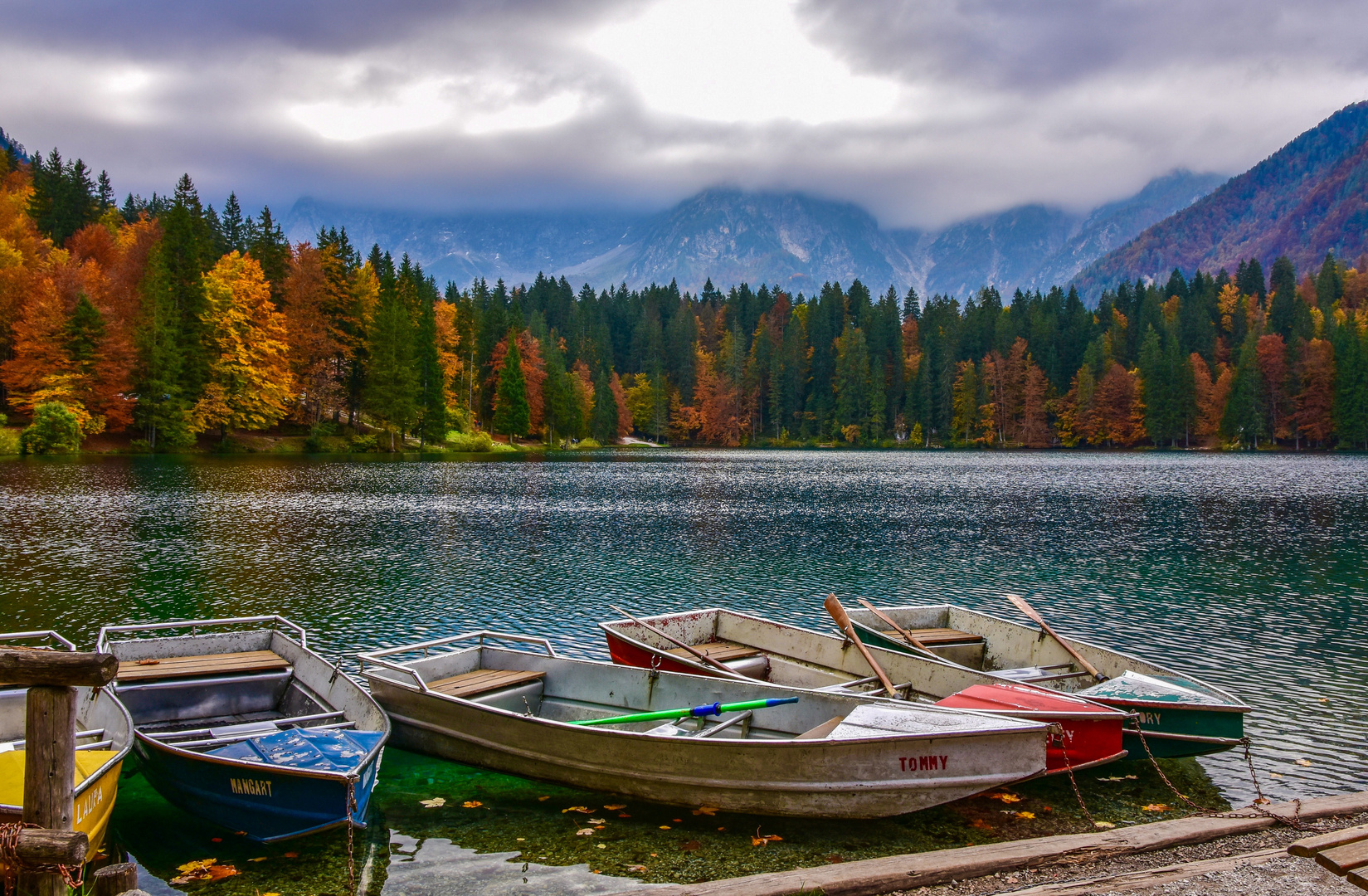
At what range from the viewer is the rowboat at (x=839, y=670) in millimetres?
9906

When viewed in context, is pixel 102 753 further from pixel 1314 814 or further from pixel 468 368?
pixel 468 368

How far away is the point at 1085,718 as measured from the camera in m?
9.86

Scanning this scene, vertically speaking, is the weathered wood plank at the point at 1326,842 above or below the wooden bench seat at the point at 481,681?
above

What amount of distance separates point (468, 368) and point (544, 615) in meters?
91.5

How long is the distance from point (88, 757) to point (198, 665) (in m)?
3.77

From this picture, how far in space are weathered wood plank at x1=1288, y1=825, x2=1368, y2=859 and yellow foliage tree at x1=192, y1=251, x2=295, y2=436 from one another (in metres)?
77.1

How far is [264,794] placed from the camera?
848cm

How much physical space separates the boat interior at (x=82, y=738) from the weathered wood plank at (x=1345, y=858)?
986cm

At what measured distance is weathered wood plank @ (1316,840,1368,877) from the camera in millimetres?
6367

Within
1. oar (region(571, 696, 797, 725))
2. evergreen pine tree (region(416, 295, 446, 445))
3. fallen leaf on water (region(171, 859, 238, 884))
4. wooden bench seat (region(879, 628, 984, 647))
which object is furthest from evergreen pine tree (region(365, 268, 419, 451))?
fallen leaf on water (region(171, 859, 238, 884))

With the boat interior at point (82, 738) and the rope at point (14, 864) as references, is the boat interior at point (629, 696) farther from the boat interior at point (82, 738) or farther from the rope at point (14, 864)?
the rope at point (14, 864)

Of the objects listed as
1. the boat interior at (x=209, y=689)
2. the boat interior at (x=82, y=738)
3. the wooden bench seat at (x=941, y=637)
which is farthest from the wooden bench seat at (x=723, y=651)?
the boat interior at (x=82, y=738)

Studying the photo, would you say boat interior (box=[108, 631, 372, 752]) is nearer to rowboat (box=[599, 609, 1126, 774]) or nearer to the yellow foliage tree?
rowboat (box=[599, 609, 1126, 774])

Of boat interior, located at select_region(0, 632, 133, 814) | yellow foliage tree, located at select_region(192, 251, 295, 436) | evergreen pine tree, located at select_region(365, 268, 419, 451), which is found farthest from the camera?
evergreen pine tree, located at select_region(365, 268, 419, 451)
